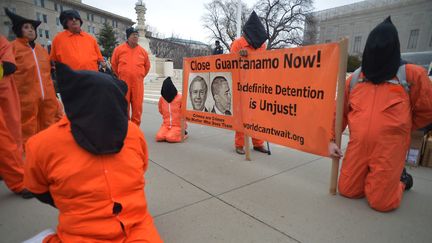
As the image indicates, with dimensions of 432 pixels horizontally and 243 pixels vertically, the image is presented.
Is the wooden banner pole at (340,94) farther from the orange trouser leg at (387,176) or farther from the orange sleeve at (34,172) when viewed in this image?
the orange sleeve at (34,172)

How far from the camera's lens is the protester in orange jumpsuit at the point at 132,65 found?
481 cm

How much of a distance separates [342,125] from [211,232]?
5.77 feet

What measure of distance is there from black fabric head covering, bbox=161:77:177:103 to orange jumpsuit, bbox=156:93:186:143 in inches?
2.9

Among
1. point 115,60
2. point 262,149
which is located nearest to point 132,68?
point 115,60

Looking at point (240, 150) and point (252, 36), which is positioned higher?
point (252, 36)

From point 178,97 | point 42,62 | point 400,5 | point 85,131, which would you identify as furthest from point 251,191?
point 400,5

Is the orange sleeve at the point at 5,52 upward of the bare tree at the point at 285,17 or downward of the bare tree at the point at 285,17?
downward

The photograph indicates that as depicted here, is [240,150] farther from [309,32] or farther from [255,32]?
[309,32]

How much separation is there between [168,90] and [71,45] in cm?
172

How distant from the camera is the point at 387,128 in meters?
2.48

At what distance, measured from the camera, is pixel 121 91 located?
145 centimetres

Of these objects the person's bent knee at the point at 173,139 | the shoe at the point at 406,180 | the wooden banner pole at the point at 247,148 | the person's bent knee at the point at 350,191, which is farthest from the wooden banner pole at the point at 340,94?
the person's bent knee at the point at 173,139

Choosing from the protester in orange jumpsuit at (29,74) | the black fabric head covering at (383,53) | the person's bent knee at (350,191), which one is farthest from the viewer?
the protester in orange jumpsuit at (29,74)

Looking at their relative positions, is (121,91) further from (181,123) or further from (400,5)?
(400,5)
